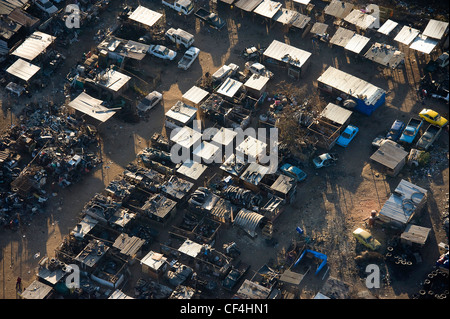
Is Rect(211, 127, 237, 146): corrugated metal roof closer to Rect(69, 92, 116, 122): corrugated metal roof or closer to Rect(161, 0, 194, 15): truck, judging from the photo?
Rect(69, 92, 116, 122): corrugated metal roof

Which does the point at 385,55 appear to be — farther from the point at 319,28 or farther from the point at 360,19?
the point at 319,28

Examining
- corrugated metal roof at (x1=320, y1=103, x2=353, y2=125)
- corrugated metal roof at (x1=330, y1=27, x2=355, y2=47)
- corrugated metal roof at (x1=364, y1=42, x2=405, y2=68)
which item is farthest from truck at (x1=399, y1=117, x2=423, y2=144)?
corrugated metal roof at (x1=330, y1=27, x2=355, y2=47)

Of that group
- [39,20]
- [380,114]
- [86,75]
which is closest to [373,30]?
[380,114]

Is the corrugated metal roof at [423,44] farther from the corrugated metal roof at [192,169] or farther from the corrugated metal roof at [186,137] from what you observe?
the corrugated metal roof at [192,169]

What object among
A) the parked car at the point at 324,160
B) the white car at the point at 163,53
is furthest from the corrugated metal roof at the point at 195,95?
the parked car at the point at 324,160

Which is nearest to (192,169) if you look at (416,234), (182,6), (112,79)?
(112,79)

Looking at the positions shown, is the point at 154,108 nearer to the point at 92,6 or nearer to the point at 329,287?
the point at 92,6
